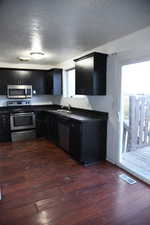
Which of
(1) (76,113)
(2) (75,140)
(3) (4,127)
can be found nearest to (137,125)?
(2) (75,140)

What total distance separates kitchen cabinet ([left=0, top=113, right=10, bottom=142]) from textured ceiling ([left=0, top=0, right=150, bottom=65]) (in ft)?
6.77

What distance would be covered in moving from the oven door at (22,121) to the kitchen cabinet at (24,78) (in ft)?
2.71

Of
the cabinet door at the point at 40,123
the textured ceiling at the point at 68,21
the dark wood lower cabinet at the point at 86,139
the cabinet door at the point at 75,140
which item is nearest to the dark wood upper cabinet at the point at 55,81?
the cabinet door at the point at 40,123

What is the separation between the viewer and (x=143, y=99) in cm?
321

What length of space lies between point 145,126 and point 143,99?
1.90 feet

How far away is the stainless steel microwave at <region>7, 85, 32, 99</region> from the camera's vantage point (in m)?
4.98

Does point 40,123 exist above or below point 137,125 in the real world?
below

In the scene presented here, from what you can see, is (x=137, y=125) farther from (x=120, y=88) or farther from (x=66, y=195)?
(x=66, y=195)

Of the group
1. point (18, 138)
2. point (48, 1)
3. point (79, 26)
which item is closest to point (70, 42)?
point (79, 26)

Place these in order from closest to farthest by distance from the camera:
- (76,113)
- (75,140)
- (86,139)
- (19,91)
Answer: (86,139)
(75,140)
(76,113)
(19,91)

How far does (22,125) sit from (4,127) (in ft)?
1.66

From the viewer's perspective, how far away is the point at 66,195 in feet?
7.43

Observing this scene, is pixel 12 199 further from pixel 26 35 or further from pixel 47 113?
pixel 47 113

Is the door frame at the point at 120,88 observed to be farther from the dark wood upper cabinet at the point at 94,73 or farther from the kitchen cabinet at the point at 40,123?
the kitchen cabinet at the point at 40,123
